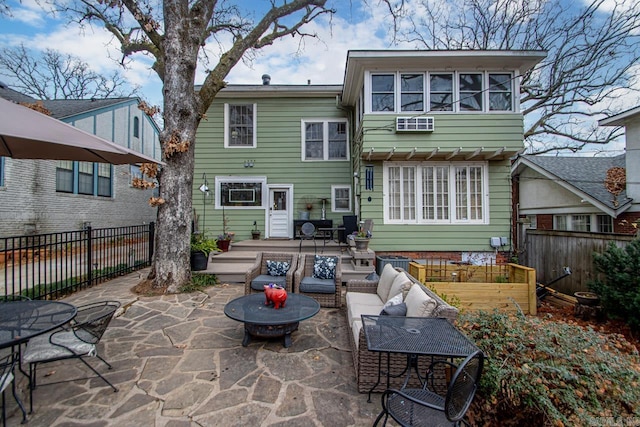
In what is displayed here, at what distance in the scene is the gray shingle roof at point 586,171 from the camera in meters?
8.80

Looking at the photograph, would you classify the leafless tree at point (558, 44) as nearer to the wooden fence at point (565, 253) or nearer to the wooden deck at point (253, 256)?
the wooden deck at point (253, 256)

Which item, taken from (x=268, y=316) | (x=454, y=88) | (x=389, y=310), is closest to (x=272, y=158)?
(x=454, y=88)

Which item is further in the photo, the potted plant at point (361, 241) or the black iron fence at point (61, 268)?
the potted plant at point (361, 241)

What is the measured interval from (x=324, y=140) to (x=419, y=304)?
8.16 metres

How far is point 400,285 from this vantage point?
3662mm

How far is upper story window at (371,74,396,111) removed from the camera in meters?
7.75

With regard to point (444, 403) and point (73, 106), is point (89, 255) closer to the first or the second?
point (444, 403)

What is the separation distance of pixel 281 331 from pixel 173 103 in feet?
16.9

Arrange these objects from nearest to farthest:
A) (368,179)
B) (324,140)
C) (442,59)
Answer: (442,59) < (368,179) < (324,140)

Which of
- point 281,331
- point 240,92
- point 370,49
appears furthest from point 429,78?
point 281,331

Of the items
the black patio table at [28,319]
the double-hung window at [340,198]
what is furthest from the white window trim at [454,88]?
the black patio table at [28,319]

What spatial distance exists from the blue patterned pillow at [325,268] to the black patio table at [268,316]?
1.38 m

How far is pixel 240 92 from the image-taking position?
32.9 ft

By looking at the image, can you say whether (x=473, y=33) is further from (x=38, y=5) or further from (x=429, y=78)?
(x=38, y=5)
